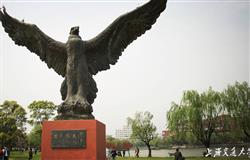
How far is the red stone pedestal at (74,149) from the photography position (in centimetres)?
827

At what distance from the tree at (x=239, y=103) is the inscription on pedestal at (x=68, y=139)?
22945mm

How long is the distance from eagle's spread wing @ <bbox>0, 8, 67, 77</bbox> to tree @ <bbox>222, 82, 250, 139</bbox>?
876 inches

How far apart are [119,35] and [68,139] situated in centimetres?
350

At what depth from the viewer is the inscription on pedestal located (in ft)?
27.3

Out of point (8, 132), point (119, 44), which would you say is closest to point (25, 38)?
point (119, 44)

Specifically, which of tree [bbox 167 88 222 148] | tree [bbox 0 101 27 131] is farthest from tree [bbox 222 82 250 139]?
tree [bbox 0 101 27 131]

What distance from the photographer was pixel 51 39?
976 centimetres

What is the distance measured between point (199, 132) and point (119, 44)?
76.3ft

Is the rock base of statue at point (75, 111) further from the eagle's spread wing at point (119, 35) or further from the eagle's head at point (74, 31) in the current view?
the eagle's head at point (74, 31)

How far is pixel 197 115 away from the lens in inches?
1193

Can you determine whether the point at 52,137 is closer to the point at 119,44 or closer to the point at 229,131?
the point at 119,44

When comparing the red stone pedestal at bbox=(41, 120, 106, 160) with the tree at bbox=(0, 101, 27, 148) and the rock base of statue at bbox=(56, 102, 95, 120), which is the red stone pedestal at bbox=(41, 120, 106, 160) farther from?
the tree at bbox=(0, 101, 27, 148)

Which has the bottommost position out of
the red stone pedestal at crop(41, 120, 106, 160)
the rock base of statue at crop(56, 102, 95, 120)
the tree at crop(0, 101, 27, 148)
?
the red stone pedestal at crop(41, 120, 106, 160)

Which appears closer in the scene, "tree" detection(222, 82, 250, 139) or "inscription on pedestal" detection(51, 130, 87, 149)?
"inscription on pedestal" detection(51, 130, 87, 149)
